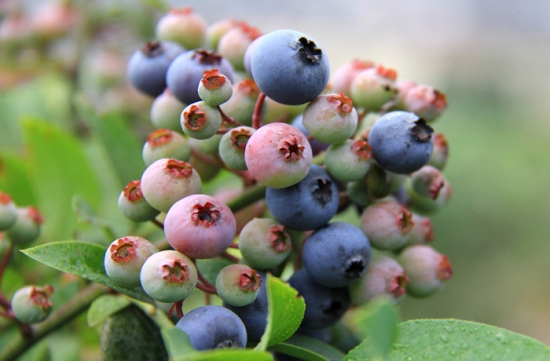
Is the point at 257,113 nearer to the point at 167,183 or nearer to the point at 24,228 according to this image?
the point at 167,183

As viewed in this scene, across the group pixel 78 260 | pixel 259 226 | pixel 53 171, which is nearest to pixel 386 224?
pixel 259 226

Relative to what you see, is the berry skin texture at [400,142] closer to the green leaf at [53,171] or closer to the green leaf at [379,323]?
the green leaf at [379,323]

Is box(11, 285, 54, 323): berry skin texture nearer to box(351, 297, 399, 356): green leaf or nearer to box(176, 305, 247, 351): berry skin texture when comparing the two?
box(176, 305, 247, 351): berry skin texture

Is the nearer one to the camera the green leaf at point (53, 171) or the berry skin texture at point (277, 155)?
the berry skin texture at point (277, 155)

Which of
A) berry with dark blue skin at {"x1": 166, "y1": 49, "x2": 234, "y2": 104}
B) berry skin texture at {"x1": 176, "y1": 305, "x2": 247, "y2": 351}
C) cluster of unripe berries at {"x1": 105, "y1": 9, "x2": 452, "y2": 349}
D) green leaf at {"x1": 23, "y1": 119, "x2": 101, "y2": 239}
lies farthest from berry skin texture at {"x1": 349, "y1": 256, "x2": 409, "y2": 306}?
green leaf at {"x1": 23, "y1": 119, "x2": 101, "y2": 239}

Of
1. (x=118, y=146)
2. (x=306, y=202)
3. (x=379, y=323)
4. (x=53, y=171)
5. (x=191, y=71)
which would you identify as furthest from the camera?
(x=53, y=171)

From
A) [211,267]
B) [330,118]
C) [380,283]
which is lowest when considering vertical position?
[211,267]

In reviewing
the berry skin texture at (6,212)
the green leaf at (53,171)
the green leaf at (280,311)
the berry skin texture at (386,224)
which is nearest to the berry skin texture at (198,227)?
the green leaf at (280,311)
